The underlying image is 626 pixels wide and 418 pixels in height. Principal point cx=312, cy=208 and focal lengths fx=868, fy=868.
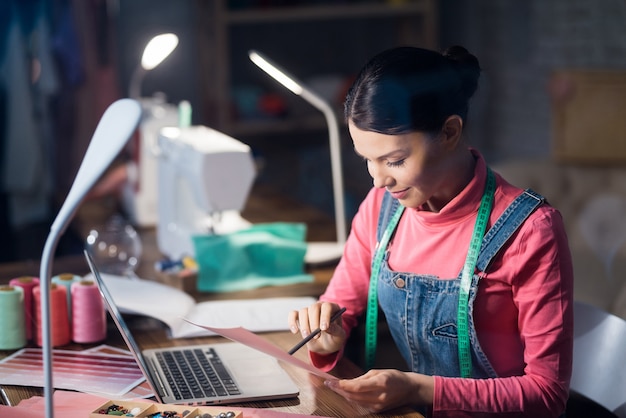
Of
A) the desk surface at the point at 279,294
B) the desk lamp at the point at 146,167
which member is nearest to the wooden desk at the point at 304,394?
the desk surface at the point at 279,294

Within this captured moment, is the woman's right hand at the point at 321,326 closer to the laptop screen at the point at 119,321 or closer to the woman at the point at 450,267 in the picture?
the woman at the point at 450,267

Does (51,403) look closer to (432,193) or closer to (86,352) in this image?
(86,352)

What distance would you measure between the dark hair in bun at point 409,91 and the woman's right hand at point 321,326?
0.33 meters

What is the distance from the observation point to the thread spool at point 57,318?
159 centimetres

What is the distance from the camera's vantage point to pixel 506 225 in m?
1.38

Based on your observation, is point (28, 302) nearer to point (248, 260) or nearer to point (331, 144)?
point (248, 260)

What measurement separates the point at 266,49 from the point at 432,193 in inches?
129

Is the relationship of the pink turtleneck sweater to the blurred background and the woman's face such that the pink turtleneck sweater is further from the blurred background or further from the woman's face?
the blurred background

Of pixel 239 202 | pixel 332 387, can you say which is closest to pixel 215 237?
pixel 239 202

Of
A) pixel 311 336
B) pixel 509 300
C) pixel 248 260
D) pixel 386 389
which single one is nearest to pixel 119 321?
pixel 311 336

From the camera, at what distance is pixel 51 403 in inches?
41.1

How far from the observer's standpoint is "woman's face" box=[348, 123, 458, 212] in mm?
1316

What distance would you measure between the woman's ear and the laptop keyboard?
512 mm

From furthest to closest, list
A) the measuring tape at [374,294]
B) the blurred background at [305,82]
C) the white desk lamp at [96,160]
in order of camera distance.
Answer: the blurred background at [305,82] < the measuring tape at [374,294] < the white desk lamp at [96,160]
